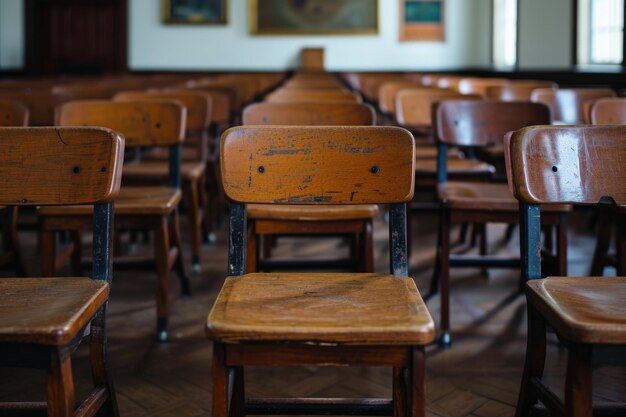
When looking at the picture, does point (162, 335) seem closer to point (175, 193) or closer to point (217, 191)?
point (175, 193)

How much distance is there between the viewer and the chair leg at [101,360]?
1825mm

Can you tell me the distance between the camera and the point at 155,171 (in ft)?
12.3

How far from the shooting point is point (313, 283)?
5.98ft

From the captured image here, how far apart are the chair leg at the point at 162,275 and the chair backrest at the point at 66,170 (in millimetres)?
907

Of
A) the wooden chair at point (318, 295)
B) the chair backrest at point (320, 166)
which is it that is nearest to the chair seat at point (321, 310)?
the wooden chair at point (318, 295)

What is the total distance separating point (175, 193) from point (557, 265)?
4.62ft

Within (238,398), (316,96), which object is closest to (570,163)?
(238,398)

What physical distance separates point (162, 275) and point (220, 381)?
140cm

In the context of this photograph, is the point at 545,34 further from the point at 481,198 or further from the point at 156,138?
the point at 156,138

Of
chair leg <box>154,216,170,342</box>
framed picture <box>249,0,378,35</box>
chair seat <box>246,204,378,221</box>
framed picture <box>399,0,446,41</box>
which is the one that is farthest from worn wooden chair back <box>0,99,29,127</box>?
framed picture <box>399,0,446,41</box>

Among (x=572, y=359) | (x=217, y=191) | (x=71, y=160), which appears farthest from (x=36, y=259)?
(x=572, y=359)

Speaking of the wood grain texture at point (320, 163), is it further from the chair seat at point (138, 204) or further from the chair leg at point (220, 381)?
the chair seat at point (138, 204)

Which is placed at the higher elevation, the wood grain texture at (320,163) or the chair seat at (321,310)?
the wood grain texture at (320,163)

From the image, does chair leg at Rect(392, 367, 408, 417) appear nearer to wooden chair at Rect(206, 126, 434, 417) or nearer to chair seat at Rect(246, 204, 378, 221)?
wooden chair at Rect(206, 126, 434, 417)
